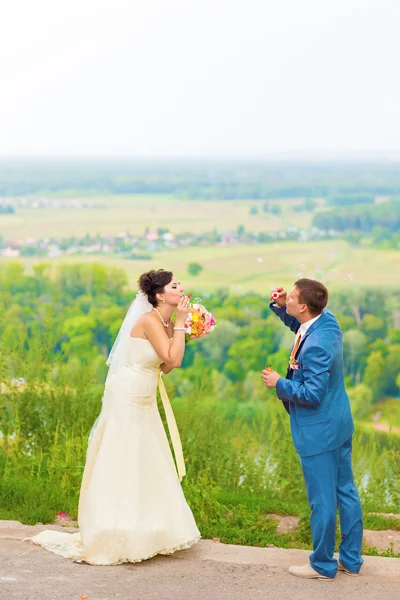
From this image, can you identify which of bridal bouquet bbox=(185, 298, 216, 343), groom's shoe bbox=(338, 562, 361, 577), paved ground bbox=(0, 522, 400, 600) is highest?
bridal bouquet bbox=(185, 298, 216, 343)

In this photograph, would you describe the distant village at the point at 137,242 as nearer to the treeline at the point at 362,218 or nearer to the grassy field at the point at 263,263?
the grassy field at the point at 263,263

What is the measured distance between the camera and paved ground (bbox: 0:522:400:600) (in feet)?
13.4

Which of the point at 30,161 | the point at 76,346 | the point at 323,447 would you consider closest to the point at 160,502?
the point at 323,447

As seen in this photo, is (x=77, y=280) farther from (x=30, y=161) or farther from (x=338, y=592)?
(x=338, y=592)

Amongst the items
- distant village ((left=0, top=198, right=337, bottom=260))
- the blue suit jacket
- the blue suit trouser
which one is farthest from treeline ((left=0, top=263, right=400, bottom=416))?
the blue suit jacket

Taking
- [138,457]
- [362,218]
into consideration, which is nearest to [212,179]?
[362,218]

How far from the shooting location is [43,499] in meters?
5.76

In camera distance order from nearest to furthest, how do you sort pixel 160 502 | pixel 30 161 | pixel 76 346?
pixel 160 502 → pixel 76 346 → pixel 30 161

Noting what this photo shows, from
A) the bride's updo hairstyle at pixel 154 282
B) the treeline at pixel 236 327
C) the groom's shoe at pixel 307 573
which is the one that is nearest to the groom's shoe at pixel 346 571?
the groom's shoe at pixel 307 573

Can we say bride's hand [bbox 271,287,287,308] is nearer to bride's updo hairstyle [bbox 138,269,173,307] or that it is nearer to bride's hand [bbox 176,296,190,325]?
bride's hand [bbox 176,296,190,325]

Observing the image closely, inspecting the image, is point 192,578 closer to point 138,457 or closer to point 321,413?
point 138,457

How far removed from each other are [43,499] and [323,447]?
2.32m

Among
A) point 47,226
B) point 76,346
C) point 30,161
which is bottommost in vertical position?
point 76,346

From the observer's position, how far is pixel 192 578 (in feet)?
14.2
